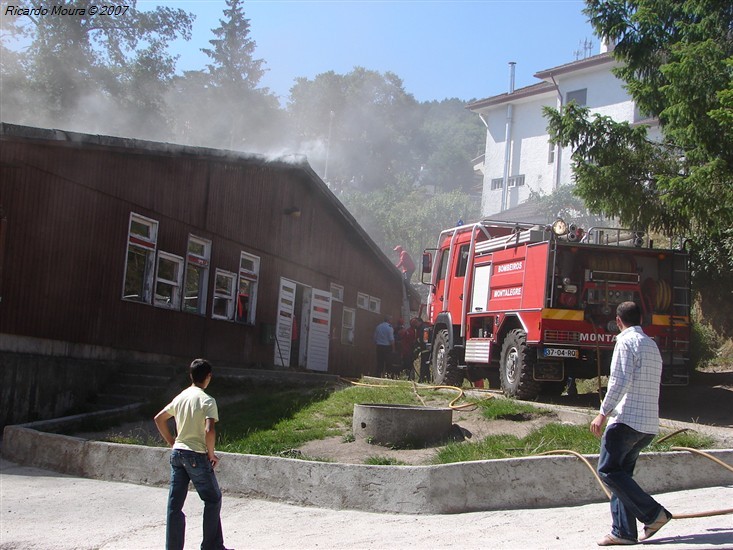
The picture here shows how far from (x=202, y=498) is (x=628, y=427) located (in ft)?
10.7

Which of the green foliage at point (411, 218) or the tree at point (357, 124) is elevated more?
the tree at point (357, 124)

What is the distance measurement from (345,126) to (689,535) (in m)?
78.2

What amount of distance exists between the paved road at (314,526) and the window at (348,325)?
1606cm

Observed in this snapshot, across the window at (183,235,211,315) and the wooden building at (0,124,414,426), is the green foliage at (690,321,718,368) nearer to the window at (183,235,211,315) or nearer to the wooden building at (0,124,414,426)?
the wooden building at (0,124,414,426)

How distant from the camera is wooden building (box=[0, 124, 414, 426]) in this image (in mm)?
13555

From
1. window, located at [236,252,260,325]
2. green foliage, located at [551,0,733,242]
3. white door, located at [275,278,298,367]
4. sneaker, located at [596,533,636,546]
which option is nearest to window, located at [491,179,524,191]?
white door, located at [275,278,298,367]

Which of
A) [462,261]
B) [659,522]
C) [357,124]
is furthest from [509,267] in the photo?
[357,124]

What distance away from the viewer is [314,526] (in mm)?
7562

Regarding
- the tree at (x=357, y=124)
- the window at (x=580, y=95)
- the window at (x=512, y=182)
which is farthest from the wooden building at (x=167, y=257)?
the tree at (x=357, y=124)

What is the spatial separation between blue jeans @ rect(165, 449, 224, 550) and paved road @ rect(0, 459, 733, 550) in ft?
2.92

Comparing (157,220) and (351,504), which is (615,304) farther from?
(157,220)

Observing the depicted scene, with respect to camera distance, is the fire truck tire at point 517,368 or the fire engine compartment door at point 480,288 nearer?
the fire truck tire at point 517,368

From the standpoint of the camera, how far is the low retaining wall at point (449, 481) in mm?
7789

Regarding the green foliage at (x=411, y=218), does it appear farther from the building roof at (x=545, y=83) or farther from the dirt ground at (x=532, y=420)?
the dirt ground at (x=532, y=420)
